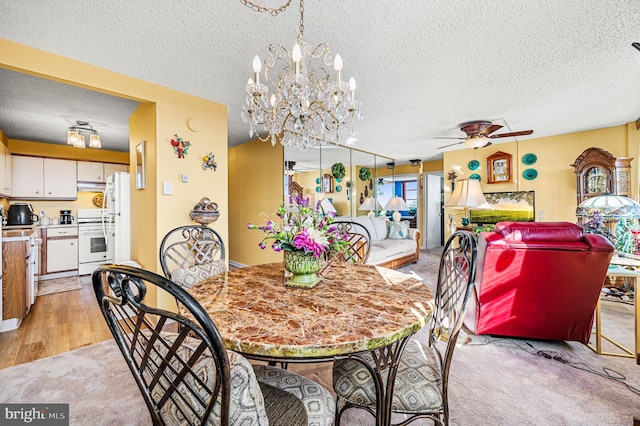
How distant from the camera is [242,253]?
511 centimetres

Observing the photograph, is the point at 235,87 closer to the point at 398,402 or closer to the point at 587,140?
the point at 398,402

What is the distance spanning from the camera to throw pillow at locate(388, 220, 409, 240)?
18.0 ft

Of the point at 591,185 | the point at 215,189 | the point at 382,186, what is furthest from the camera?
the point at 382,186

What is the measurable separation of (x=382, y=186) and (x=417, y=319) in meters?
6.10

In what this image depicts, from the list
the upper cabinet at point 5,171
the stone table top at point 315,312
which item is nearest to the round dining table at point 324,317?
the stone table top at point 315,312

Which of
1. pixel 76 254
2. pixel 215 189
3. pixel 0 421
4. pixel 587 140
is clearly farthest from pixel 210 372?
pixel 587 140

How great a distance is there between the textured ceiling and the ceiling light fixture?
0.38m

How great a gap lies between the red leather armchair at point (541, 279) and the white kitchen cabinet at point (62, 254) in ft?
19.6

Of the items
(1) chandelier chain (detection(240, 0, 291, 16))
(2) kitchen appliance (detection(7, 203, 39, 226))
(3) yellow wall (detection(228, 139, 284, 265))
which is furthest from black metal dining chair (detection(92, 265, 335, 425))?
(2) kitchen appliance (detection(7, 203, 39, 226))

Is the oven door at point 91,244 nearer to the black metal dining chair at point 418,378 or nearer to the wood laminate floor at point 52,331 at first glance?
the wood laminate floor at point 52,331

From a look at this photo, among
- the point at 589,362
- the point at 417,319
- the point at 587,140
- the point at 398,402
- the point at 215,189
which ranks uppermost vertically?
the point at 587,140

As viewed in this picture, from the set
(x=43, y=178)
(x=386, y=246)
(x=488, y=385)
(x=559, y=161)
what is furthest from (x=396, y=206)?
(x=43, y=178)

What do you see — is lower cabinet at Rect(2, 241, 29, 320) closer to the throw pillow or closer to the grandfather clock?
the throw pillow

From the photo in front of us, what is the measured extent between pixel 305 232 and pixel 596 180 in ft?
16.9
